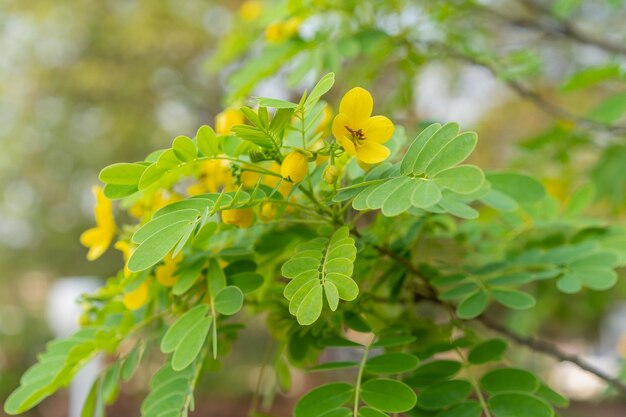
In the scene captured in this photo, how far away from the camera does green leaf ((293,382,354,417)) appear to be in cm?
51

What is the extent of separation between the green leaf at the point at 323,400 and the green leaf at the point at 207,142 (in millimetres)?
217

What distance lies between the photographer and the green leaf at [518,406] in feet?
1.67

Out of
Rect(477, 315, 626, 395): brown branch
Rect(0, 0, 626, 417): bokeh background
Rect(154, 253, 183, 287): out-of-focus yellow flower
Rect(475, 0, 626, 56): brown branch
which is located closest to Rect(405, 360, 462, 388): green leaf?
Rect(477, 315, 626, 395): brown branch

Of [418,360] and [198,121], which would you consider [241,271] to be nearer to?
[418,360]

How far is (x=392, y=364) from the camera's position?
1.74 ft

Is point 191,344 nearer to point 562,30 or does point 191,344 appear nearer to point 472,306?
point 472,306

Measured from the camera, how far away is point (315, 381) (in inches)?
185

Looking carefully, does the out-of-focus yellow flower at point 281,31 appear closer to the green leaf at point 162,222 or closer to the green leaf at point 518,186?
the green leaf at point 518,186

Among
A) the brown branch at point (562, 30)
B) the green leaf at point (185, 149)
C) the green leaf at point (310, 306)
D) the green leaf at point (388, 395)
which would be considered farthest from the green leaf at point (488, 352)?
the brown branch at point (562, 30)

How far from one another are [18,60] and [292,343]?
548 centimetres

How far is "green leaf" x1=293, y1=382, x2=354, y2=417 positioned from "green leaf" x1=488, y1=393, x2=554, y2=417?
Result: 0.43 ft

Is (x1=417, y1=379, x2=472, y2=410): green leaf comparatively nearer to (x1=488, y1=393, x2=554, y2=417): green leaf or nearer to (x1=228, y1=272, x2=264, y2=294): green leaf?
(x1=488, y1=393, x2=554, y2=417): green leaf

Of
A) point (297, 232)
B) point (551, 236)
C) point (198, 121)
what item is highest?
point (198, 121)

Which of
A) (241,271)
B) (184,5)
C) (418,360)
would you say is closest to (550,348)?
(418,360)
